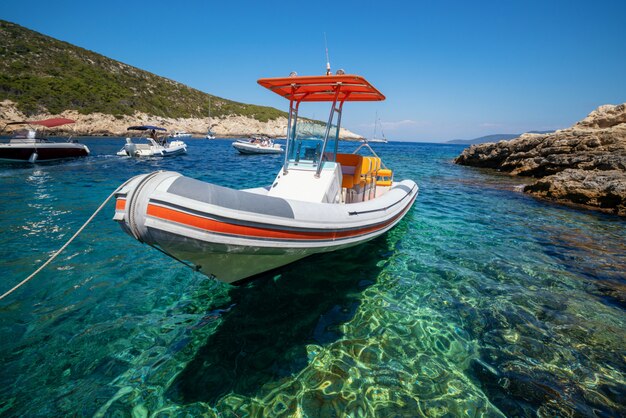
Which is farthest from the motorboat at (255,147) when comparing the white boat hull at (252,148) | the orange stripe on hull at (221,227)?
the orange stripe on hull at (221,227)

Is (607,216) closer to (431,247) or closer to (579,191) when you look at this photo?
(579,191)

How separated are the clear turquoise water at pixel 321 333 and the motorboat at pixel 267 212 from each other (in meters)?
0.93

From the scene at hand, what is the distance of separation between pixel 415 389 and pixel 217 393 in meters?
2.06

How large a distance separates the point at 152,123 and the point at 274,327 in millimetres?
73833

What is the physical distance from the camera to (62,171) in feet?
51.2

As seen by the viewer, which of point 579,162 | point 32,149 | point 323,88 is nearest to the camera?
point 323,88

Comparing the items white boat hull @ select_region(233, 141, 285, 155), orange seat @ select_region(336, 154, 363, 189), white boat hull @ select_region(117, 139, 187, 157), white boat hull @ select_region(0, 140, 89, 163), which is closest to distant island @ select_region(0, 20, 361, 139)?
white boat hull @ select_region(117, 139, 187, 157)

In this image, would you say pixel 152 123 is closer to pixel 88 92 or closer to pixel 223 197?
pixel 88 92

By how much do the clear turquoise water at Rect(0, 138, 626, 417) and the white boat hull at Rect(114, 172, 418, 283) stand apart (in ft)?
3.38

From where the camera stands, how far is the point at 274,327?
3.83 metres

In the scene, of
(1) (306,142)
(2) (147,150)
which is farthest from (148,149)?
(1) (306,142)

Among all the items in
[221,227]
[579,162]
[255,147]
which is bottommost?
[255,147]

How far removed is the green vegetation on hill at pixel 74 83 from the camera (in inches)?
2029

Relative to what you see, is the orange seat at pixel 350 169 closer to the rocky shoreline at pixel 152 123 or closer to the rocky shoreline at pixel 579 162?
the rocky shoreline at pixel 579 162
